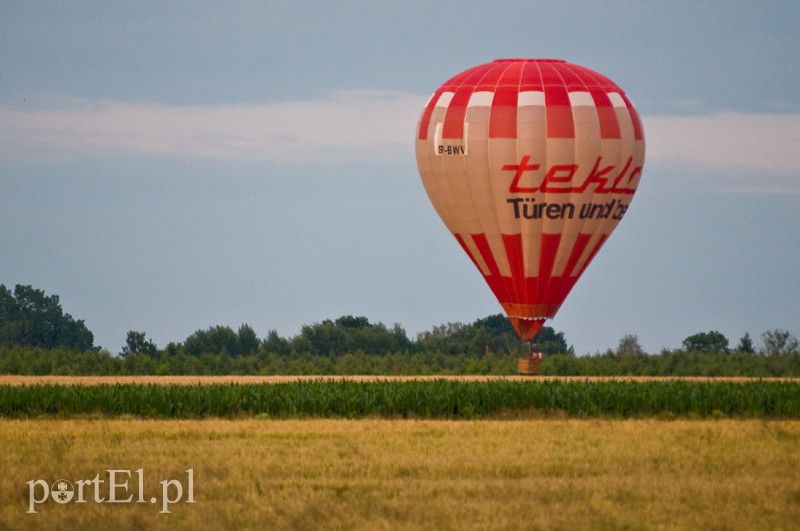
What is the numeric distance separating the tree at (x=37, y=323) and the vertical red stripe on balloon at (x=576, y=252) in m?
50.8

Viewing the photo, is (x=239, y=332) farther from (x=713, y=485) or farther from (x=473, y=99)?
(x=713, y=485)

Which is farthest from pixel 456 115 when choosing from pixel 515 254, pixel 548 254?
pixel 548 254

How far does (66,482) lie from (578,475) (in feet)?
31.2

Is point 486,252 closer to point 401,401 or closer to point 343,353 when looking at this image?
point 401,401

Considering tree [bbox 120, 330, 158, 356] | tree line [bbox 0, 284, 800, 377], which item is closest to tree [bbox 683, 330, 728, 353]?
tree line [bbox 0, 284, 800, 377]

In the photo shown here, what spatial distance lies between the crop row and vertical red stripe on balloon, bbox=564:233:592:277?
9.20 metres

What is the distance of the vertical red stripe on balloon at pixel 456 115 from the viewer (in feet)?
168

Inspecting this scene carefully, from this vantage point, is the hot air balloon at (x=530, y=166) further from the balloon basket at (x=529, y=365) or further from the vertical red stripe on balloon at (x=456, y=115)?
the balloon basket at (x=529, y=365)

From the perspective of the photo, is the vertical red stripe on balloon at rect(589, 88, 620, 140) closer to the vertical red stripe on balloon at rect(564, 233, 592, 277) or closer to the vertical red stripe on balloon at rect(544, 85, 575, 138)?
the vertical red stripe on balloon at rect(544, 85, 575, 138)

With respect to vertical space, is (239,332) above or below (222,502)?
above

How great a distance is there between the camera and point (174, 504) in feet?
83.0

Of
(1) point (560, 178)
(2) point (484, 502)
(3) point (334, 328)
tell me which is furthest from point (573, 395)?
(3) point (334, 328)

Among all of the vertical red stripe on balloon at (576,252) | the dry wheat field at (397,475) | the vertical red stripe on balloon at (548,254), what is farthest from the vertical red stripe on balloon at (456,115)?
the dry wheat field at (397,475)

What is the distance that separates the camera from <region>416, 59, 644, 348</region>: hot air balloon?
166ft
